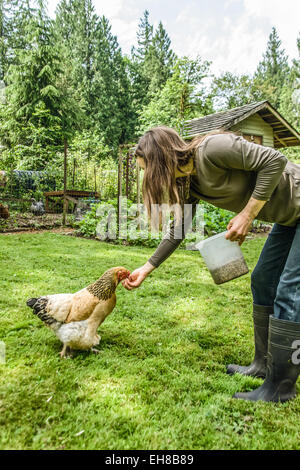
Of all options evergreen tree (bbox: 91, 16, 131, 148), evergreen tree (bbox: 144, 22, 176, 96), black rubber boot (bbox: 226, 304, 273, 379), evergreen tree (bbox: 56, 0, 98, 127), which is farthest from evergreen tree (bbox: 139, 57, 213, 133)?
evergreen tree (bbox: 56, 0, 98, 127)

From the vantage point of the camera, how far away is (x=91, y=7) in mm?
31359

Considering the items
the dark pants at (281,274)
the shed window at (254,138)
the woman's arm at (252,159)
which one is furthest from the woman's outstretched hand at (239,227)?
the shed window at (254,138)

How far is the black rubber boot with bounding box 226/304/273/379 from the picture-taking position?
1.93 m

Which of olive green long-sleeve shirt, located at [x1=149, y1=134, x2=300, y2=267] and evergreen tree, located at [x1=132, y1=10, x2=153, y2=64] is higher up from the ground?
evergreen tree, located at [x1=132, y1=10, x2=153, y2=64]

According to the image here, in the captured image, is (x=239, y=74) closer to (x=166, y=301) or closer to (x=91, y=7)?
(x=91, y=7)

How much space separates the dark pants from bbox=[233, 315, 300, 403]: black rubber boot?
0.06 meters

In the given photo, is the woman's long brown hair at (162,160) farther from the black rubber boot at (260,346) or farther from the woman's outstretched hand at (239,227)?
the black rubber boot at (260,346)

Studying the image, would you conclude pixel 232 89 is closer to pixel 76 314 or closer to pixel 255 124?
pixel 255 124

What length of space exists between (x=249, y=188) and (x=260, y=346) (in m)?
1.00

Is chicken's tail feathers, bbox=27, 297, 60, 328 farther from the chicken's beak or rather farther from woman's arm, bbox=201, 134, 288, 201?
woman's arm, bbox=201, 134, 288, 201

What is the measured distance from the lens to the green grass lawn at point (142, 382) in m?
1.35
